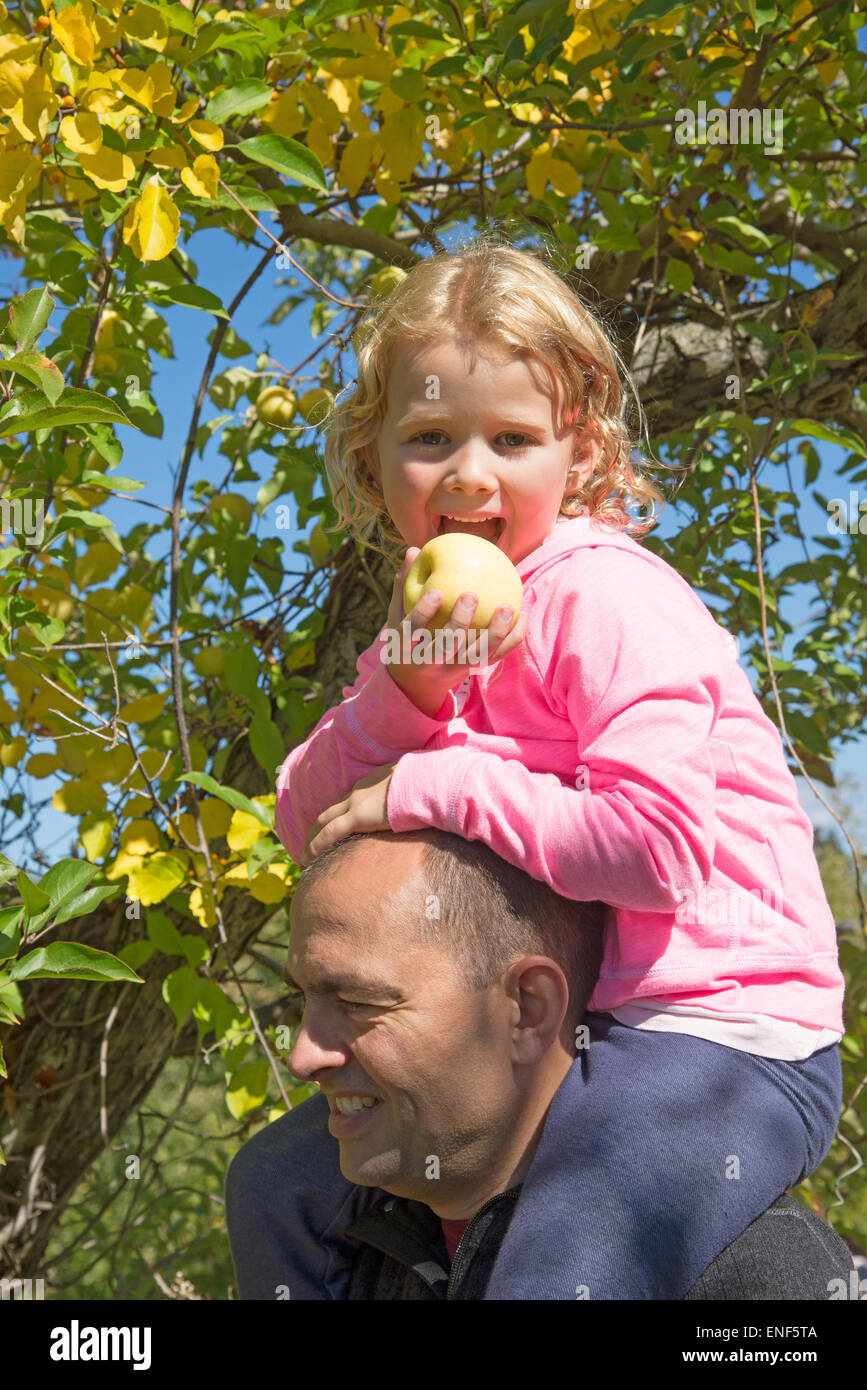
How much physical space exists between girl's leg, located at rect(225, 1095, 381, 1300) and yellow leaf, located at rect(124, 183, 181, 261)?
41.5 inches

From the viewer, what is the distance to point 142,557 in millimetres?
2574

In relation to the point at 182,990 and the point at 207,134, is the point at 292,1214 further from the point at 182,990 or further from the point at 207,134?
the point at 207,134

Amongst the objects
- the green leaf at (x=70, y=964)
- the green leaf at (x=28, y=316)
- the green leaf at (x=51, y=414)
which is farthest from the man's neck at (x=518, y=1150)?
the green leaf at (x=28, y=316)

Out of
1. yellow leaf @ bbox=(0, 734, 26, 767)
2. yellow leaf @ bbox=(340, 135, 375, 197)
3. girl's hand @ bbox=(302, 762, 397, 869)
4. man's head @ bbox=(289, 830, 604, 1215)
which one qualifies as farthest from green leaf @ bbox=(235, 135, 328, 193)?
yellow leaf @ bbox=(0, 734, 26, 767)

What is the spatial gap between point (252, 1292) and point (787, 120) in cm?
196

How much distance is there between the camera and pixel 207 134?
4.76ft

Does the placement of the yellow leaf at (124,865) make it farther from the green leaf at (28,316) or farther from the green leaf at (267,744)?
the green leaf at (28,316)

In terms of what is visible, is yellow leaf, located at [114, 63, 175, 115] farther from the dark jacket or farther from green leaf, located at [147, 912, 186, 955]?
the dark jacket

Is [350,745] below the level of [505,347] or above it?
below

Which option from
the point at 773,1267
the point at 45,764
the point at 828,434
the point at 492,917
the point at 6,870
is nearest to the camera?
the point at 773,1267

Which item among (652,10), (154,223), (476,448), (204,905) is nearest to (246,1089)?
(204,905)

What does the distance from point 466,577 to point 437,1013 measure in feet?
1.38

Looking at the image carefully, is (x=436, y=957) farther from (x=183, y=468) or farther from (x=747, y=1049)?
(x=183, y=468)

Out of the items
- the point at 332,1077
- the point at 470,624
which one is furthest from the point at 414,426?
the point at 332,1077
